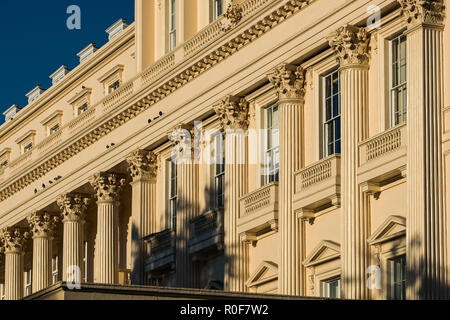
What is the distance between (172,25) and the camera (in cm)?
5169

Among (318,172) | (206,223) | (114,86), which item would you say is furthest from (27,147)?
(318,172)

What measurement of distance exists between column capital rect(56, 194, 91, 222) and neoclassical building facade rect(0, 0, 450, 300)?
5 centimetres

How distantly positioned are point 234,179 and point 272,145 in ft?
5.47

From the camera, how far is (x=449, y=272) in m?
35.0

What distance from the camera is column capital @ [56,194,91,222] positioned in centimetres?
5644

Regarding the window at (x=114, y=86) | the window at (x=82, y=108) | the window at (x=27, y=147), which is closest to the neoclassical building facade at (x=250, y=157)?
the window at (x=114, y=86)

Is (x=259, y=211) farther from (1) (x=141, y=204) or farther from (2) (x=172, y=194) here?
(1) (x=141, y=204)

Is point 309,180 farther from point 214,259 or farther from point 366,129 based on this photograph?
point 214,259

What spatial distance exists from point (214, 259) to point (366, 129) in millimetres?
9358

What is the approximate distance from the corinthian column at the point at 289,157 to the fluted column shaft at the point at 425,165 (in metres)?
5.91

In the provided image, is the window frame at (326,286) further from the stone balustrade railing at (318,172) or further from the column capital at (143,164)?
the column capital at (143,164)
